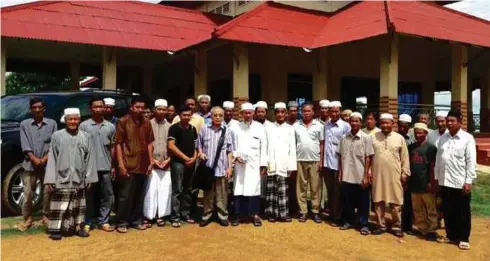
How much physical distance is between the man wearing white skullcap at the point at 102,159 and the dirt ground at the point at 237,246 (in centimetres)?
27

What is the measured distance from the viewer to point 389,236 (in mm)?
5625

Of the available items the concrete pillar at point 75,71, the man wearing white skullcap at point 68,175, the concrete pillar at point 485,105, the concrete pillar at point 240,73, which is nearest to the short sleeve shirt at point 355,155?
the man wearing white skullcap at point 68,175

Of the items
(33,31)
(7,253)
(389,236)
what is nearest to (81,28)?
(33,31)

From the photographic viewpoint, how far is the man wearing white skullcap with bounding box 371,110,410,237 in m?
5.61

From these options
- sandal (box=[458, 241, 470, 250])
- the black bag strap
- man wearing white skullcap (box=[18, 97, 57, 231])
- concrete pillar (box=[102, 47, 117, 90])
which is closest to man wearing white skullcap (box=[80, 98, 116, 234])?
man wearing white skullcap (box=[18, 97, 57, 231])

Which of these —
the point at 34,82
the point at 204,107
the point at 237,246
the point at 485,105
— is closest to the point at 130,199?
the point at 237,246

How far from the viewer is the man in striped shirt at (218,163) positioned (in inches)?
225

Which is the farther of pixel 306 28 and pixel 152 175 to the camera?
pixel 306 28

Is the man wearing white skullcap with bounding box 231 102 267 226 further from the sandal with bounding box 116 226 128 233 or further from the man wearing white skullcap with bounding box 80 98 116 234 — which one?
the man wearing white skullcap with bounding box 80 98 116 234

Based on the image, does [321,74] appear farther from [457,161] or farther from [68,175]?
[68,175]

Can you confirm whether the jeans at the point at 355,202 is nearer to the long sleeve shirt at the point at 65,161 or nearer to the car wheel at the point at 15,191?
the long sleeve shirt at the point at 65,161

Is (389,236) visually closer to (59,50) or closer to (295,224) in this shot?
(295,224)

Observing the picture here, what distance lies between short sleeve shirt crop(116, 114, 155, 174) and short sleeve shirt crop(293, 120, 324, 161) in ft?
7.03

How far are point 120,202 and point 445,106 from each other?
1039cm
